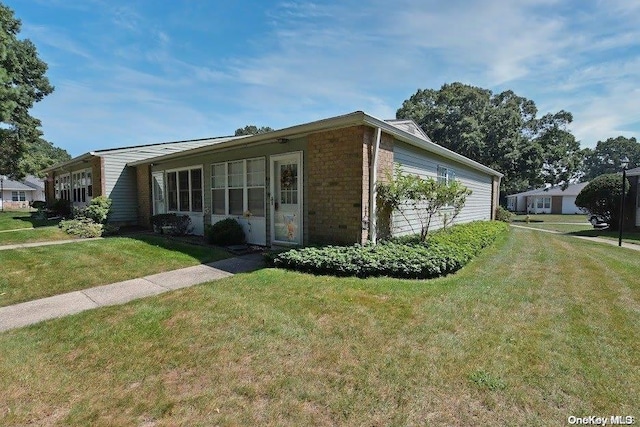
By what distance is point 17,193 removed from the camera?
137 feet

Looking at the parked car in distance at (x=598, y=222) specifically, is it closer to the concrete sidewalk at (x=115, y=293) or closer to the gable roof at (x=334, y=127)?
the gable roof at (x=334, y=127)

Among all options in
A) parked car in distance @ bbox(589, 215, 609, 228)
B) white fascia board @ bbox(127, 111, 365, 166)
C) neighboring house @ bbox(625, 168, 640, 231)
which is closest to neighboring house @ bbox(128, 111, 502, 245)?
white fascia board @ bbox(127, 111, 365, 166)

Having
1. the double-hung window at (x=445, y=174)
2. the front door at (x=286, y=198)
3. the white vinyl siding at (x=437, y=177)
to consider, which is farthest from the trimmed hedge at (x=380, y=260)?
the double-hung window at (x=445, y=174)

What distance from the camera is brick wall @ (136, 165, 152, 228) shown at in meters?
13.4

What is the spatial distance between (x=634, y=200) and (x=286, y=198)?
67.0ft

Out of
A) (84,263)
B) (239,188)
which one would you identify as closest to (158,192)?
(239,188)

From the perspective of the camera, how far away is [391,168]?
7414 millimetres

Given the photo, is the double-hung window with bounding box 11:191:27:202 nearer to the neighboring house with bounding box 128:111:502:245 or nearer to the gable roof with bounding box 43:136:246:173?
the gable roof with bounding box 43:136:246:173

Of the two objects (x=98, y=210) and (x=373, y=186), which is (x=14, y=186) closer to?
(x=98, y=210)

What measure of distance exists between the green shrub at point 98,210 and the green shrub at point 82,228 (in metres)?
0.51

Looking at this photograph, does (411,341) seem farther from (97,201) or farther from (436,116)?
(436,116)

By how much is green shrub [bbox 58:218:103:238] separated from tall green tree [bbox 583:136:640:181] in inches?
3363

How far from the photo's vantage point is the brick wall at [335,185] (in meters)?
6.46

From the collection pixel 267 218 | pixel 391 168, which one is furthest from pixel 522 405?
pixel 267 218
